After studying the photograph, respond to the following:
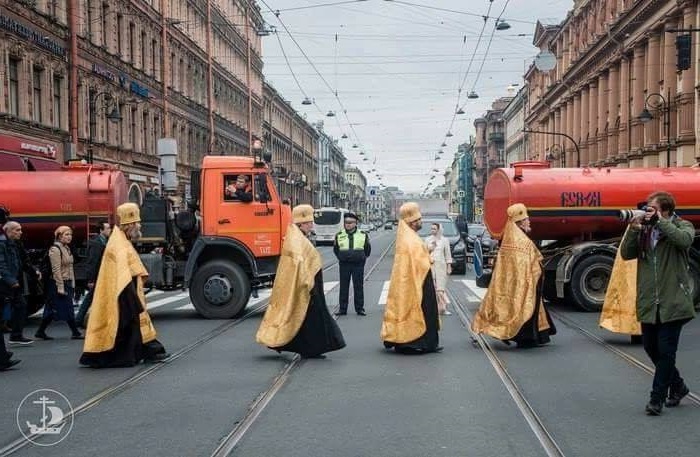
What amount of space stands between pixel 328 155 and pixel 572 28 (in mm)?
67322

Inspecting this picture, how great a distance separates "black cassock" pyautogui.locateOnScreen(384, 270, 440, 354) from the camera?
1022 cm

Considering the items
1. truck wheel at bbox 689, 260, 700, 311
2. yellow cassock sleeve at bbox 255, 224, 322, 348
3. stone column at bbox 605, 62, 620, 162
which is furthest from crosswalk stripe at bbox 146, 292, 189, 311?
stone column at bbox 605, 62, 620, 162

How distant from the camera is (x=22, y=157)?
53.2 feet

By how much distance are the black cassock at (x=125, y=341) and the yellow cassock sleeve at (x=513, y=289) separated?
4.12 metres

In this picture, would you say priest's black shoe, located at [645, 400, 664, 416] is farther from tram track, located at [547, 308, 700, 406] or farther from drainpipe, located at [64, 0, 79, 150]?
drainpipe, located at [64, 0, 79, 150]

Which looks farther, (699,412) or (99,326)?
(99,326)

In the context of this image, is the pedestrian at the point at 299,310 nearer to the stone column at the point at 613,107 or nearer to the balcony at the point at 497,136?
the stone column at the point at 613,107

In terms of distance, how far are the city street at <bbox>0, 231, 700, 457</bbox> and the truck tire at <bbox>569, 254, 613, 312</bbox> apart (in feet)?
11.7

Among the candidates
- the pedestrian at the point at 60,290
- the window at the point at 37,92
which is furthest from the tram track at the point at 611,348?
the window at the point at 37,92

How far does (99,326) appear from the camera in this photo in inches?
375

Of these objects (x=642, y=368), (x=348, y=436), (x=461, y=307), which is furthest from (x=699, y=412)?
(x=461, y=307)

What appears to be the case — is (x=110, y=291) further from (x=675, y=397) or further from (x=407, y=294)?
(x=675, y=397)

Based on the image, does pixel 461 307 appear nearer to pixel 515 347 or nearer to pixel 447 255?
pixel 447 255

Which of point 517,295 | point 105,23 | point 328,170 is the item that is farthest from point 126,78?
point 328,170
